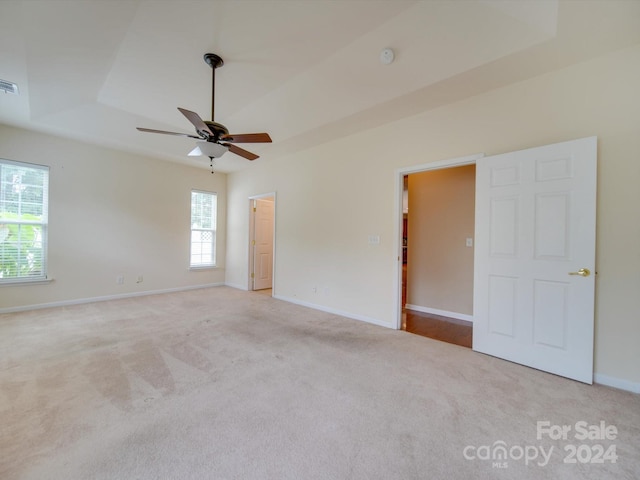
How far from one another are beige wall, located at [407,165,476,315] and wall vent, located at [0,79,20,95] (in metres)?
5.43

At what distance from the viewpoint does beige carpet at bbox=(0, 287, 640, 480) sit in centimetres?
147

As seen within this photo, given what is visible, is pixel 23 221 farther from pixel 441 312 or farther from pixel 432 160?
pixel 441 312

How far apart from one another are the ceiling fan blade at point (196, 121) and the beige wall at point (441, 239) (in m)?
3.52

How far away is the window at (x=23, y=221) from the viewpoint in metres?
4.10

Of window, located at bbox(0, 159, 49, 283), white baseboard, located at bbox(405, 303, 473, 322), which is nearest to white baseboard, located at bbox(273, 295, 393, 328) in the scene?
white baseboard, located at bbox(405, 303, 473, 322)

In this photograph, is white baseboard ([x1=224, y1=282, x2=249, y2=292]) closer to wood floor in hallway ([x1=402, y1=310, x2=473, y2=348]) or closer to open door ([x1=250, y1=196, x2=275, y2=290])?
open door ([x1=250, y1=196, x2=275, y2=290])

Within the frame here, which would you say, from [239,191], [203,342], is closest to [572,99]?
[203,342]

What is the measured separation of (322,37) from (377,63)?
2.01ft

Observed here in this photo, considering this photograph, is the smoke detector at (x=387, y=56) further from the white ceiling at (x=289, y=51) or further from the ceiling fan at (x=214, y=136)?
the ceiling fan at (x=214, y=136)

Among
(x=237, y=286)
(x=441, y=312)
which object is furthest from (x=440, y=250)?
(x=237, y=286)

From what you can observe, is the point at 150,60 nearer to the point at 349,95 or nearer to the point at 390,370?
the point at 349,95

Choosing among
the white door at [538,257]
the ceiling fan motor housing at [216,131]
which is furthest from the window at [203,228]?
the white door at [538,257]

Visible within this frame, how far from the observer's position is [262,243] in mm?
6375

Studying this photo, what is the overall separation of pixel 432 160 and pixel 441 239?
1618 mm
